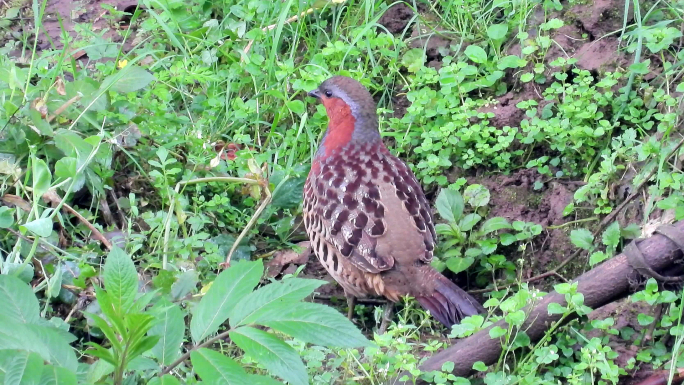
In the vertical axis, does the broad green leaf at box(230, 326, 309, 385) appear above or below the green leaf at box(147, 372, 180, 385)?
above

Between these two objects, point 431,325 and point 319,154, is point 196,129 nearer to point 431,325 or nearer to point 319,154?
point 319,154

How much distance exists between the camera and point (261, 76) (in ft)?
18.6

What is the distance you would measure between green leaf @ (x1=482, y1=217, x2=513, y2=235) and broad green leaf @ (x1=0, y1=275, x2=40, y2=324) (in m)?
2.40

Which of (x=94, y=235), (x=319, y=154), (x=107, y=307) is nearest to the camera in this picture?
(x=107, y=307)

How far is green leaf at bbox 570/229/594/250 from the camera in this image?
4.23m

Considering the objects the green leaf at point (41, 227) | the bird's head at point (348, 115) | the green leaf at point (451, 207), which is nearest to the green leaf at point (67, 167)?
the green leaf at point (41, 227)

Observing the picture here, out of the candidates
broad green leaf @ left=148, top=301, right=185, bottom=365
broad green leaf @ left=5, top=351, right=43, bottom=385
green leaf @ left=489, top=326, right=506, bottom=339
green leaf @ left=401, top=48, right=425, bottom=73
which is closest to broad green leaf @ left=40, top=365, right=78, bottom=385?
broad green leaf @ left=5, top=351, right=43, bottom=385

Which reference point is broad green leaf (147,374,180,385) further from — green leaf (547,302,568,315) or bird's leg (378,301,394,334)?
bird's leg (378,301,394,334)

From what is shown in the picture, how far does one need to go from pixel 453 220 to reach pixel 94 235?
6.08ft

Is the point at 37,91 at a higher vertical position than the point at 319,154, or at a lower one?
higher

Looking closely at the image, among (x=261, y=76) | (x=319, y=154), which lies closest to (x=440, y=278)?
(x=319, y=154)

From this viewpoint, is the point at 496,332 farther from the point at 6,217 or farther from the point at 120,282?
the point at 6,217

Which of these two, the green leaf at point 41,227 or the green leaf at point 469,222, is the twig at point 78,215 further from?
the green leaf at point 469,222

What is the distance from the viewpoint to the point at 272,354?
265cm
